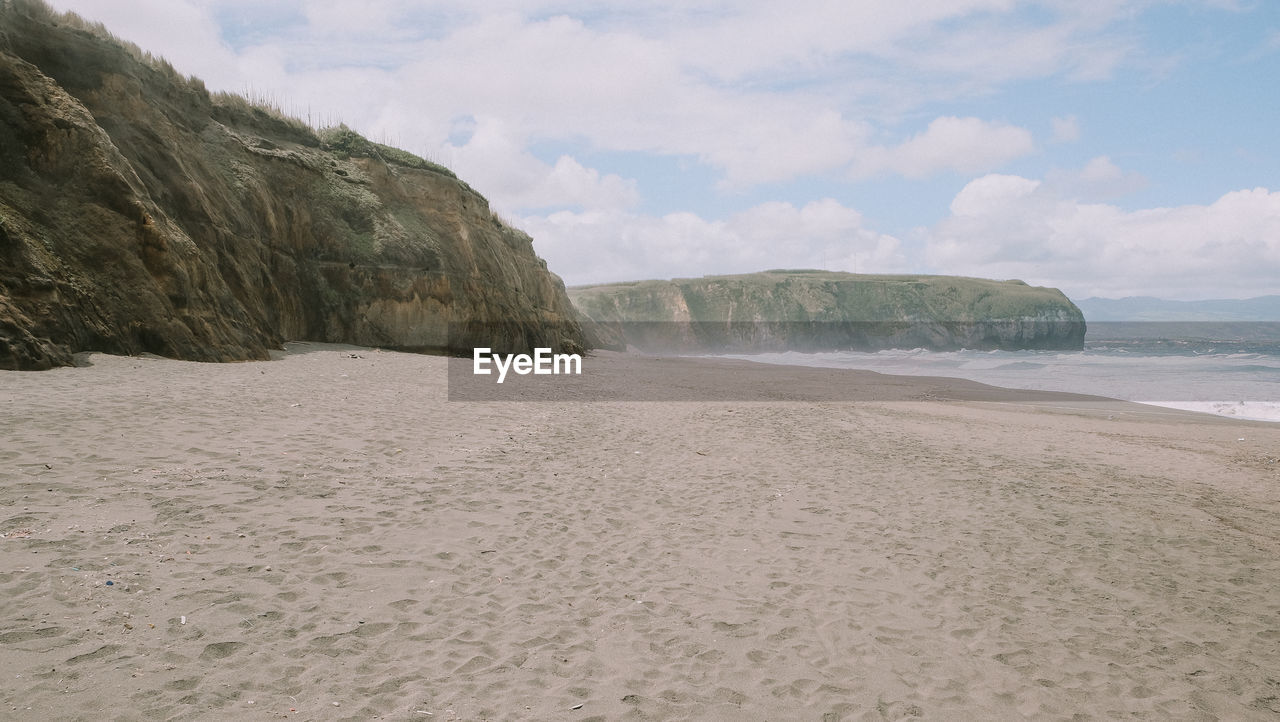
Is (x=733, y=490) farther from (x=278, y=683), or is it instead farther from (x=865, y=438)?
(x=278, y=683)

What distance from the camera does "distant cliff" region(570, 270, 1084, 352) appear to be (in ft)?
282

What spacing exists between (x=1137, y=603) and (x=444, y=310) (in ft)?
72.0

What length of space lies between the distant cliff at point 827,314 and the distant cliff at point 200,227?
181 ft

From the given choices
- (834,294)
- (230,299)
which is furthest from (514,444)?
(834,294)

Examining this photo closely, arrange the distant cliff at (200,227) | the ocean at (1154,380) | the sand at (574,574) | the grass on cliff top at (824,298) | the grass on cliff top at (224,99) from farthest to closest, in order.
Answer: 1. the grass on cliff top at (824,298)
2. the ocean at (1154,380)
3. the grass on cliff top at (224,99)
4. the distant cliff at (200,227)
5. the sand at (574,574)

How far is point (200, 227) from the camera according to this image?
640 inches

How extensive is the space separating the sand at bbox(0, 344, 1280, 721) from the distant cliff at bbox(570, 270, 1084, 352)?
7179cm

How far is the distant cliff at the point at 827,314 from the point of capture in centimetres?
8588

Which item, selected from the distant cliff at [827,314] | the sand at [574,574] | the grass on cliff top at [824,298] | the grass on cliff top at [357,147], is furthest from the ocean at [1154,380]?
the grass on cliff top at [824,298]

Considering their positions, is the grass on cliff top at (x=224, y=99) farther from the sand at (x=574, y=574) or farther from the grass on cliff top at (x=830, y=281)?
the grass on cliff top at (x=830, y=281)

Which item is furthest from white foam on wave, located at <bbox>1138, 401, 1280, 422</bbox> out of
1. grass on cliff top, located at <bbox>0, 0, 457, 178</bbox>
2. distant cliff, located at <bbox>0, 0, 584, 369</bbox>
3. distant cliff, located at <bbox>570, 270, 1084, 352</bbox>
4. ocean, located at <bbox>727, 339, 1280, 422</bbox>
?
distant cliff, located at <bbox>570, 270, 1084, 352</bbox>

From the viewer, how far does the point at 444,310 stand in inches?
953

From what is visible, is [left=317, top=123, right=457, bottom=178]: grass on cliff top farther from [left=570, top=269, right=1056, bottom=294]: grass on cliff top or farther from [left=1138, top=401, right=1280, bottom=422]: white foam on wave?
A: [left=570, top=269, right=1056, bottom=294]: grass on cliff top

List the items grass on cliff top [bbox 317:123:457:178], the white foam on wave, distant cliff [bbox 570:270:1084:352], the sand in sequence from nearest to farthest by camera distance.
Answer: the sand → the white foam on wave → grass on cliff top [bbox 317:123:457:178] → distant cliff [bbox 570:270:1084:352]
